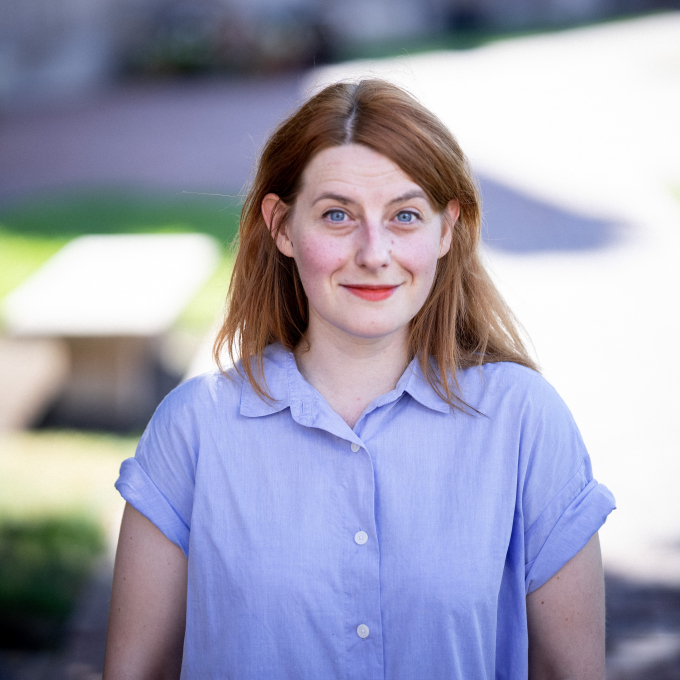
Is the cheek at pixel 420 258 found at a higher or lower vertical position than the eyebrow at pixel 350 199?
lower

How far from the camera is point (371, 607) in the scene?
5.67 feet

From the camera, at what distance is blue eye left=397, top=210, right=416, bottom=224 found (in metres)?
1.78

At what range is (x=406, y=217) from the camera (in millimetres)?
1785

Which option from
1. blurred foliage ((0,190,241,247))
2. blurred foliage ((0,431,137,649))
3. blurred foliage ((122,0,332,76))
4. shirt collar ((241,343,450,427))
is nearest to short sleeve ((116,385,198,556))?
shirt collar ((241,343,450,427))

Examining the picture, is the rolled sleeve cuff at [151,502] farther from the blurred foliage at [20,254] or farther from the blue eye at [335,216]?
the blurred foliage at [20,254]

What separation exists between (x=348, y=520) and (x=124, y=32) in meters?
20.0

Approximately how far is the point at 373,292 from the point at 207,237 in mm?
6822

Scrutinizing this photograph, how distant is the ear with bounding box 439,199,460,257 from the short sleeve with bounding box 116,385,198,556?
0.63 m

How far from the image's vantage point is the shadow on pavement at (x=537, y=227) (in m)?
8.26

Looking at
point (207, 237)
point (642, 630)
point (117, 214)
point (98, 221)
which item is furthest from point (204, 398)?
point (117, 214)

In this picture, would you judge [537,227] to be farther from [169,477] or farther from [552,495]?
[169,477]

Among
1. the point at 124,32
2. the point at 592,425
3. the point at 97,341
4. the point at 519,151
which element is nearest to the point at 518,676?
the point at 592,425

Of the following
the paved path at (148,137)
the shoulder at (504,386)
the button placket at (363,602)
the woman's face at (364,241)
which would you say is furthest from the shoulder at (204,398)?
the paved path at (148,137)

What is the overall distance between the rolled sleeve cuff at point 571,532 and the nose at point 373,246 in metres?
0.61
